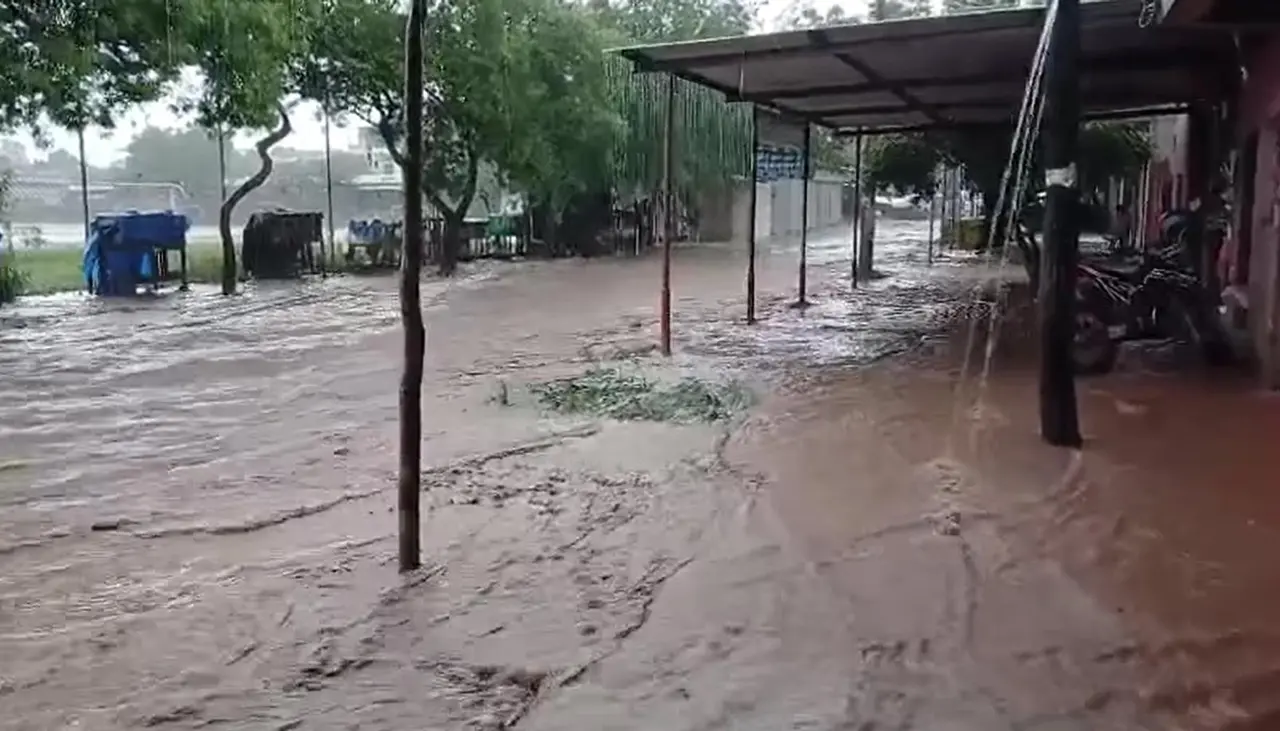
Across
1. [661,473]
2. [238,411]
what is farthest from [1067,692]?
[238,411]

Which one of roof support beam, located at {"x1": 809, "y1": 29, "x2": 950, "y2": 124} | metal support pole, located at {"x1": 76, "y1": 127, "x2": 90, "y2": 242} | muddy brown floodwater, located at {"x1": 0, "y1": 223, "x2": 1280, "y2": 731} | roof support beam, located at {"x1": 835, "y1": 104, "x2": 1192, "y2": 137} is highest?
roof support beam, located at {"x1": 835, "y1": 104, "x2": 1192, "y2": 137}

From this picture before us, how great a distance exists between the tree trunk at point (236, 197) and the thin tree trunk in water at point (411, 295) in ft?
42.2

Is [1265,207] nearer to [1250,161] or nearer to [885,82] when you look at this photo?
[1250,161]

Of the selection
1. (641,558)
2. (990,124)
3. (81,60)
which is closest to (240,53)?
(81,60)

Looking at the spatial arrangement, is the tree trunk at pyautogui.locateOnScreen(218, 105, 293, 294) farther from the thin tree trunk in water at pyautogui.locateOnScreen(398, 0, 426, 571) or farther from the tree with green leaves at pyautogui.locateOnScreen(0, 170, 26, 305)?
the thin tree trunk in water at pyautogui.locateOnScreen(398, 0, 426, 571)

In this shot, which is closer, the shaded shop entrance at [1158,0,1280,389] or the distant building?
the shaded shop entrance at [1158,0,1280,389]

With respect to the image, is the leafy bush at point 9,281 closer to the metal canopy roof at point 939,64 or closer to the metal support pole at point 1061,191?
the metal canopy roof at point 939,64

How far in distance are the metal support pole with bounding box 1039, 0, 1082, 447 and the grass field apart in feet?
46.2

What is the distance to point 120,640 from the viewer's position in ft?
12.8

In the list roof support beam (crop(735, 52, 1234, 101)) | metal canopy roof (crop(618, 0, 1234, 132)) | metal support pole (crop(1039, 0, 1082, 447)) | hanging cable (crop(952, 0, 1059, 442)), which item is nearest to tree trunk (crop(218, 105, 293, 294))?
roof support beam (crop(735, 52, 1234, 101))

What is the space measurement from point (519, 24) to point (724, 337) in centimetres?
1107

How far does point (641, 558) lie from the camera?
15.6 ft

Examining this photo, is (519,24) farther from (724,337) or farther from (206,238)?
(206,238)

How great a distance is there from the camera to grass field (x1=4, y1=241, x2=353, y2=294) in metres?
16.9
